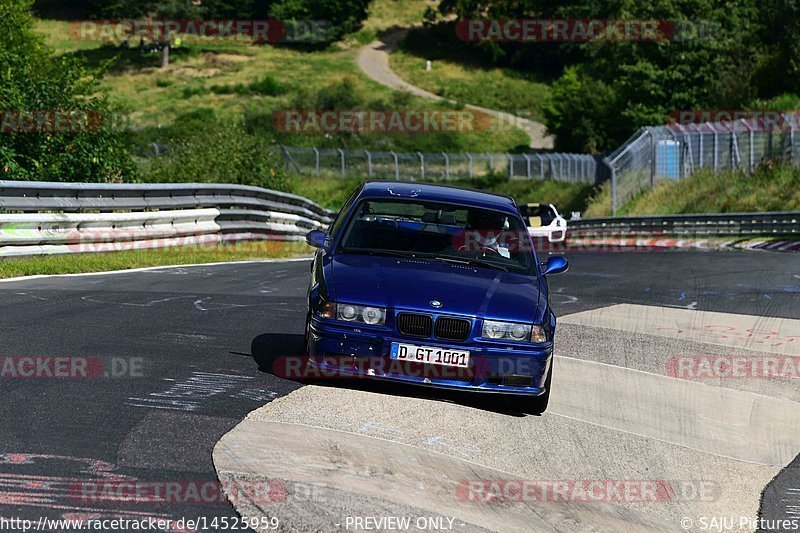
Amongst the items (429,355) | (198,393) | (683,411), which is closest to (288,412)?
(198,393)

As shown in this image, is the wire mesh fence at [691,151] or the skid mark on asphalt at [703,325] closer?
the skid mark on asphalt at [703,325]

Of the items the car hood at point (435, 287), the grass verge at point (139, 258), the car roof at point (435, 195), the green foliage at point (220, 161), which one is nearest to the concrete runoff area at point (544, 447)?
the car hood at point (435, 287)

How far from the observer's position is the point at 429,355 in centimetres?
782

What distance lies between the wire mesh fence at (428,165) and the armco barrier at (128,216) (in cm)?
3041

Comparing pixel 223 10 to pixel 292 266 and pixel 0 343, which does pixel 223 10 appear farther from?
pixel 0 343

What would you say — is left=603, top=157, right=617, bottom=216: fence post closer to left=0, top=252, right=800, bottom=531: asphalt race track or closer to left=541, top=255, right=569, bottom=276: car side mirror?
left=0, top=252, right=800, bottom=531: asphalt race track

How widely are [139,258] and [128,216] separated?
0.89 metres

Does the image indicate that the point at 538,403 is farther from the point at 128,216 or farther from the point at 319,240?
the point at 128,216

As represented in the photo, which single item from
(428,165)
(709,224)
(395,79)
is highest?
(709,224)

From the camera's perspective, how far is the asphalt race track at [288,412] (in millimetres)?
5773

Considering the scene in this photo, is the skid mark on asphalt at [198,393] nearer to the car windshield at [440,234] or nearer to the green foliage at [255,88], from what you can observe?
the car windshield at [440,234]

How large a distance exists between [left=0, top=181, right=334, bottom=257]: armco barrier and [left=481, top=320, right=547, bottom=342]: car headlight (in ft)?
29.9

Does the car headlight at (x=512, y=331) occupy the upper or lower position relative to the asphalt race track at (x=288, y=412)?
upper

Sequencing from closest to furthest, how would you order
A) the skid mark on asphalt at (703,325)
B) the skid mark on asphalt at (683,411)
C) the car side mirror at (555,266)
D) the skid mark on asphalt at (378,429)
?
the skid mark on asphalt at (378,429) < the skid mark on asphalt at (683,411) < the car side mirror at (555,266) < the skid mark on asphalt at (703,325)
